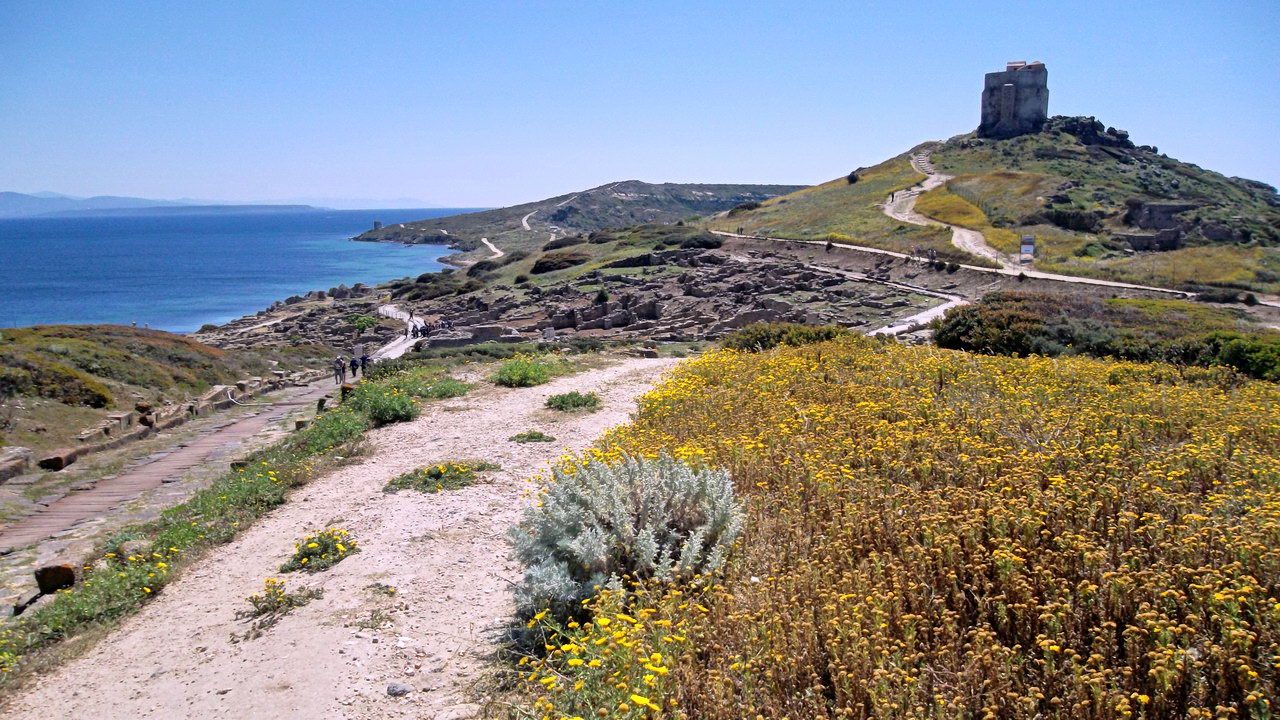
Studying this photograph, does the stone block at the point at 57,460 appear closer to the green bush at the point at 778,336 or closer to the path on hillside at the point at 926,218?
the green bush at the point at 778,336

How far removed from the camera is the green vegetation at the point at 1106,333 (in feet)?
44.5

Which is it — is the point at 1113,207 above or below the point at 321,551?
above

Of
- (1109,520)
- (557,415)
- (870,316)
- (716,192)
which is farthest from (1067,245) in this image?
(716,192)

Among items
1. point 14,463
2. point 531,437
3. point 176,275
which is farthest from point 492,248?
point 531,437

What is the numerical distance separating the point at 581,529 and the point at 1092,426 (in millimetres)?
5161

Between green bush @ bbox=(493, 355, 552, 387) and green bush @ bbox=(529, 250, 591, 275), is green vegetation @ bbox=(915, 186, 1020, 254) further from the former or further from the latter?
green bush @ bbox=(493, 355, 552, 387)

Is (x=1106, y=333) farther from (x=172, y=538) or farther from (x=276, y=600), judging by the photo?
(x=172, y=538)

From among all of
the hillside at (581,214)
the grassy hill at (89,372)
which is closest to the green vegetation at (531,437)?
the grassy hill at (89,372)

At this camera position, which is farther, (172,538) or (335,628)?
(172,538)

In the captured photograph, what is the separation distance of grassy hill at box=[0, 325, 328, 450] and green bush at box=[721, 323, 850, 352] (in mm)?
14214

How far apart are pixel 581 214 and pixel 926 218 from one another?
3941 inches

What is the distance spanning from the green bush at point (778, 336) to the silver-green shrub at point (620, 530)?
1006cm

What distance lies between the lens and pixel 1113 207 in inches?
2202

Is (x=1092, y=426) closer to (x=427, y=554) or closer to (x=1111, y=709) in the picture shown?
(x=1111, y=709)
